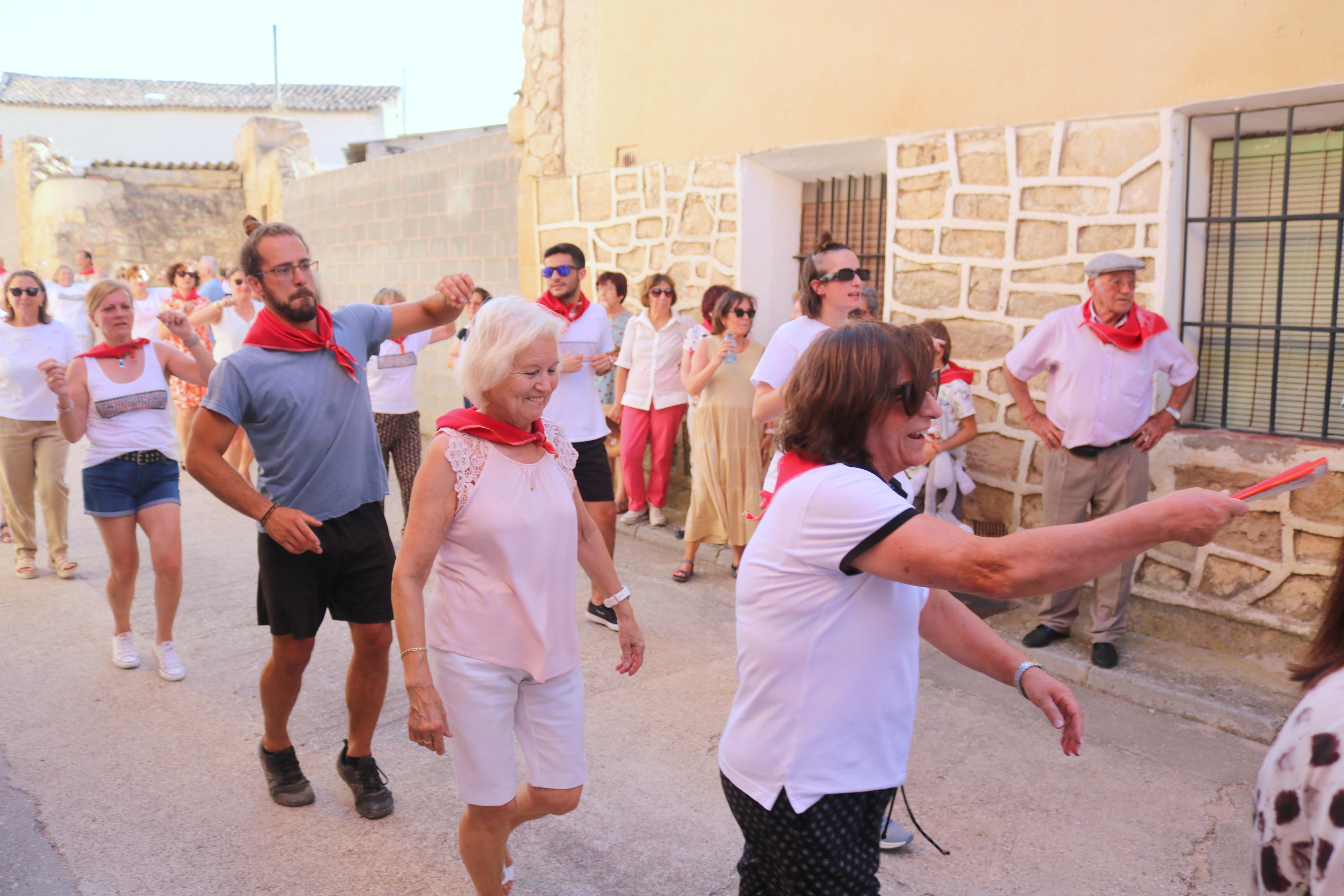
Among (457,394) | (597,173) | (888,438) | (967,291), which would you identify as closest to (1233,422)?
(967,291)

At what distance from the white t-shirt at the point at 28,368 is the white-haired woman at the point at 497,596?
15.7 feet

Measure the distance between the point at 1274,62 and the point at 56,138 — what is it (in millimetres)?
42487

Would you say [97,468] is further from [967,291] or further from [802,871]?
[967,291]

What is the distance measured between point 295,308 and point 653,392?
4.31 m

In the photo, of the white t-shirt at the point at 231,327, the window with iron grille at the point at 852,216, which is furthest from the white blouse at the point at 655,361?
the white t-shirt at the point at 231,327

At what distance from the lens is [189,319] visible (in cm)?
793

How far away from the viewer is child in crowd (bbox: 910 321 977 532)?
18.6 ft

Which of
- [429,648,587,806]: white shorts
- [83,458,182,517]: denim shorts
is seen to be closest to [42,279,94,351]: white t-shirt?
[83,458,182,517]: denim shorts

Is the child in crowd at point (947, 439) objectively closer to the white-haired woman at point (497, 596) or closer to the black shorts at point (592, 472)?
the black shorts at point (592, 472)

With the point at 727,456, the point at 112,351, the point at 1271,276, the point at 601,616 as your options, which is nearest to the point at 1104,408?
the point at 1271,276

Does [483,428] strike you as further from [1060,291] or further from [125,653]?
[1060,291]

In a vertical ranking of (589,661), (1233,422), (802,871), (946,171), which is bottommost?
(589,661)

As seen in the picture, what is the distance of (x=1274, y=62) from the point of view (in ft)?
15.3

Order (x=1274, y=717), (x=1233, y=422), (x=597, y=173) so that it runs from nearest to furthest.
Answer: (x=1274, y=717)
(x=1233, y=422)
(x=597, y=173)
